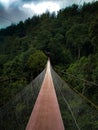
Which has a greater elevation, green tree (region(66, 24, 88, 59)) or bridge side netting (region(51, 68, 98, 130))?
green tree (region(66, 24, 88, 59))

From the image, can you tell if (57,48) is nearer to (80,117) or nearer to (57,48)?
(57,48)

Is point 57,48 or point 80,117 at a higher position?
point 80,117

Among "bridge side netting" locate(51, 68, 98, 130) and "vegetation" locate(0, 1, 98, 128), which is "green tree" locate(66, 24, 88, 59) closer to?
"vegetation" locate(0, 1, 98, 128)

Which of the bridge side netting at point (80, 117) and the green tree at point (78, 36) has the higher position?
the green tree at point (78, 36)

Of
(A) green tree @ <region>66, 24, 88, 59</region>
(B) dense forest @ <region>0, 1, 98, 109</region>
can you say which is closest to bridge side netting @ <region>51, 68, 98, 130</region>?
(B) dense forest @ <region>0, 1, 98, 109</region>

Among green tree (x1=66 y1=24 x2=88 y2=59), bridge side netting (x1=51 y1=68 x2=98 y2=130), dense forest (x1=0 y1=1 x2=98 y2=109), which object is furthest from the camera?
green tree (x1=66 y1=24 x2=88 y2=59)

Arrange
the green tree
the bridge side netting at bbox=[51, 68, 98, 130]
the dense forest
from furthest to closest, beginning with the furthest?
the green tree, the dense forest, the bridge side netting at bbox=[51, 68, 98, 130]

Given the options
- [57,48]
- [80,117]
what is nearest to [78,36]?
[57,48]

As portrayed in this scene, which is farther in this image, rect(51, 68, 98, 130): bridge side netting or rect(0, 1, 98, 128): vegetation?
rect(0, 1, 98, 128): vegetation

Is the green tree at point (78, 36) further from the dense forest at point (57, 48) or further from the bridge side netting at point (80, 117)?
the bridge side netting at point (80, 117)

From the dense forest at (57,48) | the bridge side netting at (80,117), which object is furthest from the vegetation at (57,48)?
the bridge side netting at (80,117)

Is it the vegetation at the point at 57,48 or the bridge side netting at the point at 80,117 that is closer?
the bridge side netting at the point at 80,117
